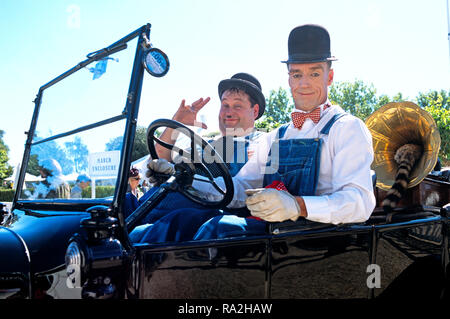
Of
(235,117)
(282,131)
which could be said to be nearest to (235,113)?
(235,117)

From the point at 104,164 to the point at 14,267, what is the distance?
521 millimetres

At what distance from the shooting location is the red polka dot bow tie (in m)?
2.33

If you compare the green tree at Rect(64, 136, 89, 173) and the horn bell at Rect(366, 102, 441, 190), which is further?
the horn bell at Rect(366, 102, 441, 190)

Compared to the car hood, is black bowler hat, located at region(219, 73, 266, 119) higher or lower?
higher

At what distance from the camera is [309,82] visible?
2.36m

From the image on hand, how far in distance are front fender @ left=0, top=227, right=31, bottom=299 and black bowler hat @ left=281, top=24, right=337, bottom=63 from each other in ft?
5.68

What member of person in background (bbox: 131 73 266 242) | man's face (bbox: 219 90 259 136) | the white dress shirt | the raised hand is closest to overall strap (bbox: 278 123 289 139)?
the white dress shirt

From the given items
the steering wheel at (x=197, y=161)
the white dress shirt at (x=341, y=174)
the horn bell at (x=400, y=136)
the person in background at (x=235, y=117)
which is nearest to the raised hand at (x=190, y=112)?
Answer: the person in background at (x=235, y=117)

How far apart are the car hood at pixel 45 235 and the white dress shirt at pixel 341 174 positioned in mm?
889

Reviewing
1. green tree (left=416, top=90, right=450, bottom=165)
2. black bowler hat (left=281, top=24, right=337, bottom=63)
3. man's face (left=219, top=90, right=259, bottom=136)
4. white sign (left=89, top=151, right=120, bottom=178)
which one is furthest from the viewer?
green tree (left=416, top=90, right=450, bottom=165)

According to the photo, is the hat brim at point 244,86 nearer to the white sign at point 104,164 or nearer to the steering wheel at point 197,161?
the steering wheel at point 197,161

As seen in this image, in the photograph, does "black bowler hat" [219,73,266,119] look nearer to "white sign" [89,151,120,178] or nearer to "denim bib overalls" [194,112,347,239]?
"denim bib overalls" [194,112,347,239]

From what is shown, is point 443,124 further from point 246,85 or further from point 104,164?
point 104,164

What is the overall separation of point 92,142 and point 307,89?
1.30 meters
